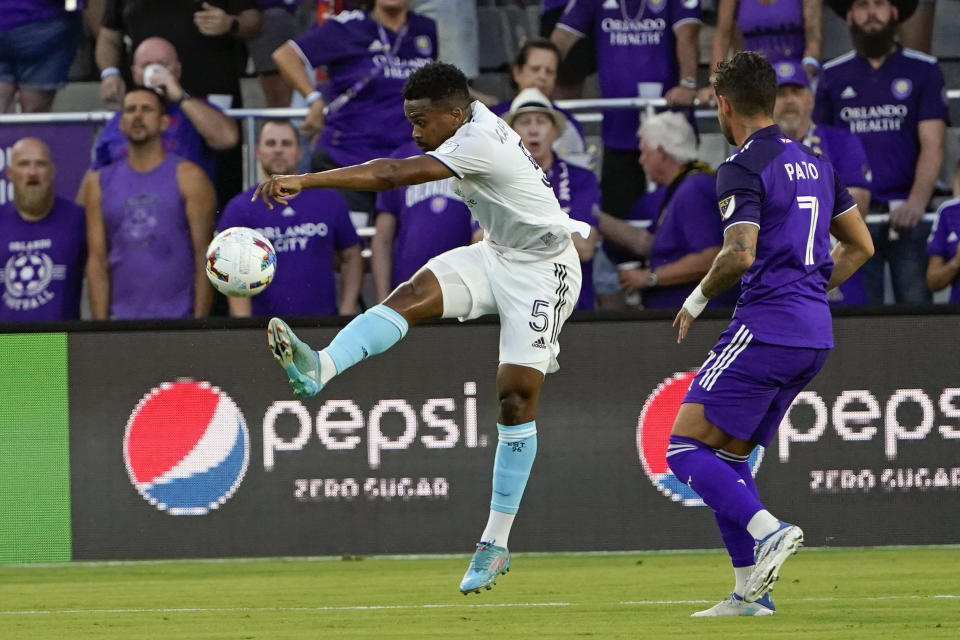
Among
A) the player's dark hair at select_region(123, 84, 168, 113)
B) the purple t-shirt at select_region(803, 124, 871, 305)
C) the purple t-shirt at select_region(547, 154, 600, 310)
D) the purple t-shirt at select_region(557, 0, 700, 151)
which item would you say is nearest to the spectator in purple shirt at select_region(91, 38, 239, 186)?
the player's dark hair at select_region(123, 84, 168, 113)

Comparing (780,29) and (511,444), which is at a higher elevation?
(780,29)

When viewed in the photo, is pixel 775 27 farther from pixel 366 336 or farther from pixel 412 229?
pixel 366 336

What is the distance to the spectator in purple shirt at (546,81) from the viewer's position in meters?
11.0

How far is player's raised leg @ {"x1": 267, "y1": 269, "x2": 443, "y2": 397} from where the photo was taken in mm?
6508

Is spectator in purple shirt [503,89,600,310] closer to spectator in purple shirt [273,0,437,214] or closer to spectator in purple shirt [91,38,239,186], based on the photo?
spectator in purple shirt [273,0,437,214]

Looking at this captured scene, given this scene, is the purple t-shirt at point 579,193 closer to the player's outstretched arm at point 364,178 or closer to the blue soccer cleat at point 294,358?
the player's outstretched arm at point 364,178

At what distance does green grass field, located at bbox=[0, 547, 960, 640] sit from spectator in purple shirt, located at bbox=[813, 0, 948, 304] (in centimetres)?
265

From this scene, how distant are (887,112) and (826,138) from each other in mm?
807

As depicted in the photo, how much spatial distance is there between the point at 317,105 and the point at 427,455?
2936mm

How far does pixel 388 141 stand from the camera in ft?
37.4

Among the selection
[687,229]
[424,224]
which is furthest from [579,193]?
[424,224]

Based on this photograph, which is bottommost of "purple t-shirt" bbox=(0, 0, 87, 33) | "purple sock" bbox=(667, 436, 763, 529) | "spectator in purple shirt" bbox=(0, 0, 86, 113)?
"purple sock" bbox=(667, 436, 763, 529)

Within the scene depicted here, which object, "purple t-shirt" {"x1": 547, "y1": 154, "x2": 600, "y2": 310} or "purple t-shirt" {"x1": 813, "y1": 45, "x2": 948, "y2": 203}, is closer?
"purple t-shirt" {"x1": 547, "y1": 154, "x2": 600, "y2": 310}

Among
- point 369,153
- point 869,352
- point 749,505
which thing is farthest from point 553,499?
point 749,505
